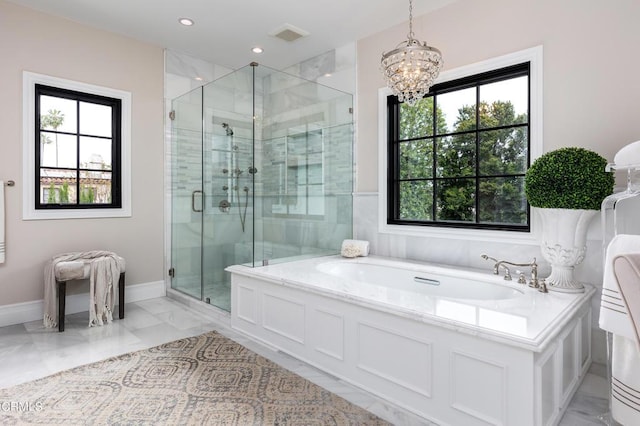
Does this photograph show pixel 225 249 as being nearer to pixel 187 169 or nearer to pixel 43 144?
pixel 187 169

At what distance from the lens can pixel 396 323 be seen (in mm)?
1841

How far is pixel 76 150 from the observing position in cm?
333

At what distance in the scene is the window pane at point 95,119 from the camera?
3.38m

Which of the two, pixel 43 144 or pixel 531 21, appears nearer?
pixel 531 21

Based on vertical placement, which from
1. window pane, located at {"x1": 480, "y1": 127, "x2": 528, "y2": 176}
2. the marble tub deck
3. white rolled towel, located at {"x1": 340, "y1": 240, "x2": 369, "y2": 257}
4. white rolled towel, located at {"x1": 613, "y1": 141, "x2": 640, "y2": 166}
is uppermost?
window pane, located at {"x1": 480, "y1": 127, "x2": 528, "y2": 176}

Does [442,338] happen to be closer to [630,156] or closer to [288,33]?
[630,156]

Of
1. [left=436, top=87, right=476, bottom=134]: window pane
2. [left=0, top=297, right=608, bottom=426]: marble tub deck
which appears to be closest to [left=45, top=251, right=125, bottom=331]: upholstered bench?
[left=0, top=297, right=608, bottom=426]: marble tub deck

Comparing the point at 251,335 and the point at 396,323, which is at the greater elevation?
the point at 396,323

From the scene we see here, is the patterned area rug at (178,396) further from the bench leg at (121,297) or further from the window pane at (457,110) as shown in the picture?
the window pane at (457,110)

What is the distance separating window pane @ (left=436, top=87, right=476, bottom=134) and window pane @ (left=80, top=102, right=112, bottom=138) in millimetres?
3147

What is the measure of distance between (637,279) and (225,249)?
2984 millimetres

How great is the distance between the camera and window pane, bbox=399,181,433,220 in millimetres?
3162

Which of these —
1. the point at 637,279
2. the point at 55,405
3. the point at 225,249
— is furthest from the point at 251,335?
the point at 637,279

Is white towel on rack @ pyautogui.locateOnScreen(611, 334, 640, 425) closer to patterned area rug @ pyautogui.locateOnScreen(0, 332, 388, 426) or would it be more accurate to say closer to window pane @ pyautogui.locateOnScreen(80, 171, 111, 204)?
patterned area rug @ pyautogui.locateOnScreen(0, 332, 388, 426)
